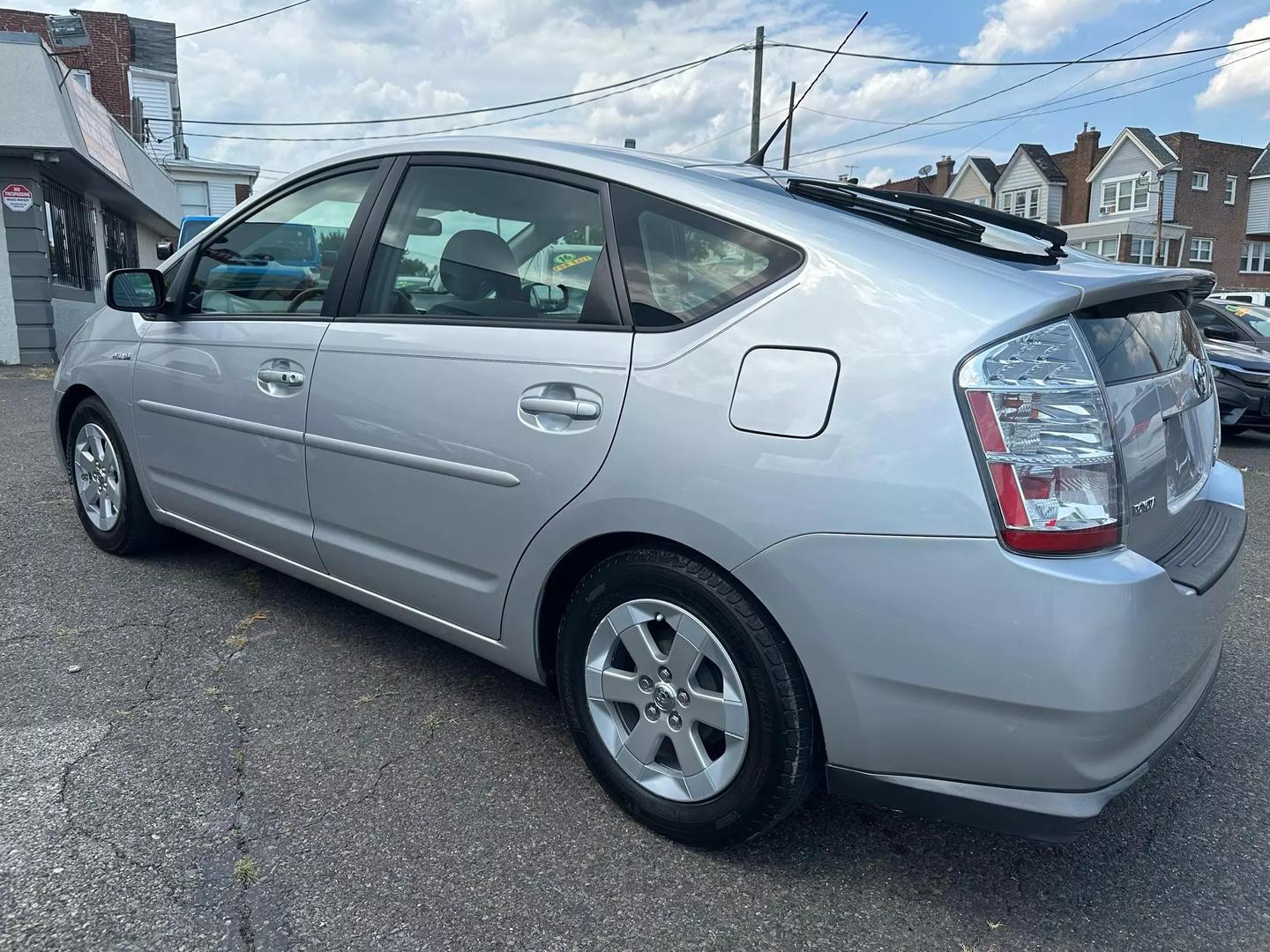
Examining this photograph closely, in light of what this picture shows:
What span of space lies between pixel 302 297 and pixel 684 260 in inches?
60.7

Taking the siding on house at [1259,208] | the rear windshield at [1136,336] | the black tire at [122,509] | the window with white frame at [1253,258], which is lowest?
the black tire at [122,509]

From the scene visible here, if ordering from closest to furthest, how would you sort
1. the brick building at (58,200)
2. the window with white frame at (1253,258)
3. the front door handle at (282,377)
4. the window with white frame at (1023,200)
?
the front door handle at (282,377) < the brick building at (58,200) < the window with white frame at (1253,258) < the window with white frame at (1023,200)

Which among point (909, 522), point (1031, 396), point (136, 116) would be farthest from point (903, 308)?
point (136, 116)

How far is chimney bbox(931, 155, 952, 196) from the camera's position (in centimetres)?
5225

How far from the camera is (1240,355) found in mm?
9492

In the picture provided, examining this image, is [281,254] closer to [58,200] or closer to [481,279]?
[481,279]

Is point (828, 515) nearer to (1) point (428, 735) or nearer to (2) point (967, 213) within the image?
(2) point (967, 213)

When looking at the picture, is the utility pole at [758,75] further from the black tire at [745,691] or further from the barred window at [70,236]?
the black tire at [745,691]

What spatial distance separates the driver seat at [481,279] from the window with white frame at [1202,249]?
47202 millimetres

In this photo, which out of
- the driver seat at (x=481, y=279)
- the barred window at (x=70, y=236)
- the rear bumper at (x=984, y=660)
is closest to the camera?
the rear bumper at (x=984, y=660)

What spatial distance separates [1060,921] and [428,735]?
1.71 meters

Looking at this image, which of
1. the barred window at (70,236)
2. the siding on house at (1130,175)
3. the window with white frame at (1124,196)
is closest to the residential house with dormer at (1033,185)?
the siding on house at (1130,175)

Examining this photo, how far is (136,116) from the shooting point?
2838cm

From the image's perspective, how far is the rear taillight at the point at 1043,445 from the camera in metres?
1.80
